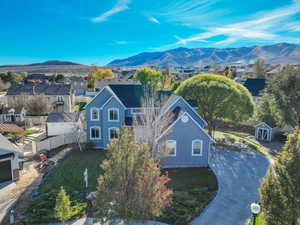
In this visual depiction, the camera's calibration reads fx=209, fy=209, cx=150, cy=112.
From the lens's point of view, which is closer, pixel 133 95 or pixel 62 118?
pixel 133 95

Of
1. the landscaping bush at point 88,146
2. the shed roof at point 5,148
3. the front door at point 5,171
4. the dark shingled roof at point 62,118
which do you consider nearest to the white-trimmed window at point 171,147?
the landscaping bush at point 88,146

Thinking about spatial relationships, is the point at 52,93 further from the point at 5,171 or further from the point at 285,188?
the point at 285,188

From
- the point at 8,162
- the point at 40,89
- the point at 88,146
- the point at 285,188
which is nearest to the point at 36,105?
the point at 40,89

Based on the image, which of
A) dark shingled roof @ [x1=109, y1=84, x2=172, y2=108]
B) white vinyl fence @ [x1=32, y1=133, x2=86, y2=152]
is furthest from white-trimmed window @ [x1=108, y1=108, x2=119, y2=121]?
white vinyl fence @ [x1=32, y1=133, x2=86, y2=152]

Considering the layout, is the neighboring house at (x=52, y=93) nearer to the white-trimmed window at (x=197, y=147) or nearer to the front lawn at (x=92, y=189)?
the front lawn at (x=92, y=189)

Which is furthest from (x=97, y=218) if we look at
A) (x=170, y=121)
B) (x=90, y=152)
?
(x=90, y=152)

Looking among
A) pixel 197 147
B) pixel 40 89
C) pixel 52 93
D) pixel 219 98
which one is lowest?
pixel 197 147

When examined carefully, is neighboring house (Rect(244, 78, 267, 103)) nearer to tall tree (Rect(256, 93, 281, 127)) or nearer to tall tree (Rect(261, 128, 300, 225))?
tall tree (Rect(256, 93, 281, 127))
